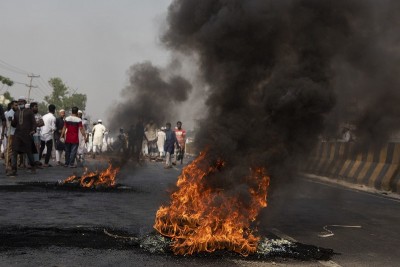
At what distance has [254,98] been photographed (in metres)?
7.11

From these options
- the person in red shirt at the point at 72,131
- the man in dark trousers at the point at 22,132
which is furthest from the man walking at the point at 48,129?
the man in dark trousers at the point at 22,132

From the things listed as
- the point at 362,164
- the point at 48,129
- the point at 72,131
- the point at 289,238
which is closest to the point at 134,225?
the point at 289,238

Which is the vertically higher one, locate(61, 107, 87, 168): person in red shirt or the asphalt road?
locate(61, 107, 87, 168): person in red shirt

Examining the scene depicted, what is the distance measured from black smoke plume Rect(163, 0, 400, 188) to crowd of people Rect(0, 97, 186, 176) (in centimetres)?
270

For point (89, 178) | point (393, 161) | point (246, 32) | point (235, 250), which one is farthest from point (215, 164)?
point (393, 161)

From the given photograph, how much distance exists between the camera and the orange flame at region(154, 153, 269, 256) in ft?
19.0

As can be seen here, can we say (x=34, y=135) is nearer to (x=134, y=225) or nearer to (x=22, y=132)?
(x=22, y=132)

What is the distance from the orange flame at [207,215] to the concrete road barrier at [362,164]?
6520mm

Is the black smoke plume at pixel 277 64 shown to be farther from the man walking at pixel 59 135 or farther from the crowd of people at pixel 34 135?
the man walking at pixel 59 135

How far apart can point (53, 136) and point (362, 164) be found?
11.1 metres

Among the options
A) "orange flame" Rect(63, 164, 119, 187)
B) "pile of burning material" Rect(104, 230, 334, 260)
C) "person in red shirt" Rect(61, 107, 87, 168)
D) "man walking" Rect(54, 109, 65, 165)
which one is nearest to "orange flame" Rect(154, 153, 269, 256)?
"pile of burning material" Rect(104, 230, 334, 260)

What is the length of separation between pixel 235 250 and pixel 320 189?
28.9 ft

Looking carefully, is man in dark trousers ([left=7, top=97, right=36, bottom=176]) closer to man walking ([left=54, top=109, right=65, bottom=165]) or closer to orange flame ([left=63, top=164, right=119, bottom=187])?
orange flame ([left=63, top=164, right=119, bottom=187])

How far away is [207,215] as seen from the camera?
237 inches
